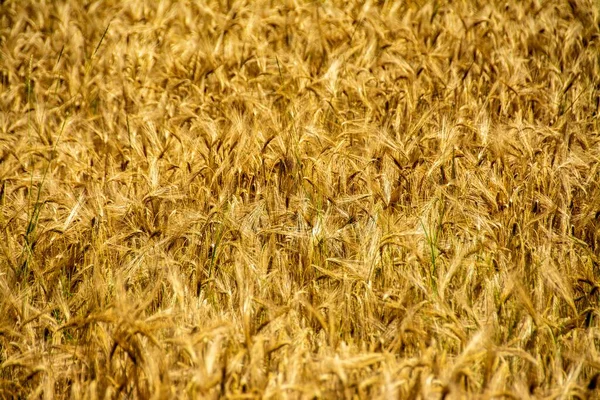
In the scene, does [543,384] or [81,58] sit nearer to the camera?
[543,384]

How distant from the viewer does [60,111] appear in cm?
419

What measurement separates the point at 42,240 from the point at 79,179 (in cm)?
62

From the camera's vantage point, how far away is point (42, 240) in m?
2.82

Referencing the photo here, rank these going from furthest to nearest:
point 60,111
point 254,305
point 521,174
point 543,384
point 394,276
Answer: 1. point 60,111
2. point 521,174
3. point 394,276
4. point 254,305
5. point 543,384

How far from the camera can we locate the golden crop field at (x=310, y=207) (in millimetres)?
1983

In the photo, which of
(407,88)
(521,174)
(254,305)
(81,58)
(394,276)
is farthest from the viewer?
(81,58)

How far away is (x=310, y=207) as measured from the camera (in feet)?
9.32

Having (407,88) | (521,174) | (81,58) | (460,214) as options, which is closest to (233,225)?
(460,214)

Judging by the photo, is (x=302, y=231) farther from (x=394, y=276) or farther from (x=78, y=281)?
(x=78, y=281)

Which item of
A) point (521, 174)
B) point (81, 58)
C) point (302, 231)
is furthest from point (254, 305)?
point (81, 58)

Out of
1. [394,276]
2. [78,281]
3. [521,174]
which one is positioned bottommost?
[78,281]

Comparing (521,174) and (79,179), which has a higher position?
(521,174)

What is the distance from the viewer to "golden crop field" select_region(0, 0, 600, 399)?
1983 millimetres

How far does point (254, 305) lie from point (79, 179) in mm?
1473
